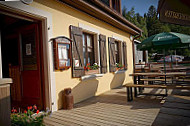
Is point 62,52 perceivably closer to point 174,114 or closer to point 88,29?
point 88,29

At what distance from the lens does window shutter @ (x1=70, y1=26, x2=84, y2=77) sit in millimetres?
4168

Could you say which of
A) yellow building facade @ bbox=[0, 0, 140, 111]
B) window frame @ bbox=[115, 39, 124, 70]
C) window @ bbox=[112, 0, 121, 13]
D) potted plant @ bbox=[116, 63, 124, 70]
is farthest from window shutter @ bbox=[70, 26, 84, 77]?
window @ bbox=[112, 0, 121, 13]

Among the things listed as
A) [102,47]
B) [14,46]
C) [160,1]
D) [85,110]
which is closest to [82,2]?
[102,47]

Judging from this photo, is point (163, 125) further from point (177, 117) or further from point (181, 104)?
A: point (181, 104)

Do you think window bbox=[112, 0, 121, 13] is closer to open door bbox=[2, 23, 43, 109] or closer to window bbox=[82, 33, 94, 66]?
Result: window bbox=[82, 33, 94, 66]

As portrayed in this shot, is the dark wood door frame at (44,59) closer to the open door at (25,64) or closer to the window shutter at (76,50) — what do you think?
the open door at (25,64)

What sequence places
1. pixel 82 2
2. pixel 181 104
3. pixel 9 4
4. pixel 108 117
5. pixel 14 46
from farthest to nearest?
1. pixel 14 46
2. pixel 82 2
3. pixel 108 117
4. pixel 9 4
5. pixel 181 104

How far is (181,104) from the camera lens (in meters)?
1.93

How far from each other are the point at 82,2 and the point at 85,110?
285 centimetres

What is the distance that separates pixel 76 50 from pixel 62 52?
0.59 metres

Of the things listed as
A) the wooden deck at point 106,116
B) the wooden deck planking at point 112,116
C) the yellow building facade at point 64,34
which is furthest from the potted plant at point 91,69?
the wooden deck planking at point 112,116

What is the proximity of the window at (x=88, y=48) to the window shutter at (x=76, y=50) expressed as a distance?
0.63 m

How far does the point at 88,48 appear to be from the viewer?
17.3 feet

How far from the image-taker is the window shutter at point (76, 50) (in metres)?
4.17
